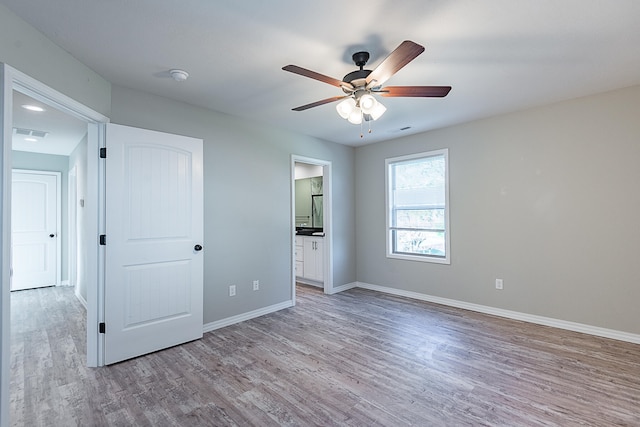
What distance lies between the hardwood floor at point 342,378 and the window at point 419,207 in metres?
1.22

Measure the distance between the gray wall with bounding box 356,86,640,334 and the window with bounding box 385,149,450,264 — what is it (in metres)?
0.13

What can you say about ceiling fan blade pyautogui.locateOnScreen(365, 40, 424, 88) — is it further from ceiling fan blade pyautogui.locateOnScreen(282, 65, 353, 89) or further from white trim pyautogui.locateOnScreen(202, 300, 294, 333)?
white trim pyautogui.locateOnScreen(202, 300, 294, 333)

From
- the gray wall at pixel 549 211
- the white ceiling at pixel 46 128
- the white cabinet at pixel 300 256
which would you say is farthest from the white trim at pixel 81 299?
the gray wall at pixel 549 211

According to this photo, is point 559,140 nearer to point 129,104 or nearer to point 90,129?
point 129,104

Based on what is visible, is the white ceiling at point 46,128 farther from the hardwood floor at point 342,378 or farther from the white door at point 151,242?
the hardwood floor at point 342,378

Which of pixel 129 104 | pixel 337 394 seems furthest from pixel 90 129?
pixel 337 394

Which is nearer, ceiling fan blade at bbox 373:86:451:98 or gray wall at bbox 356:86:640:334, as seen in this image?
ceiling fan blade at bbox 373:86:451:98

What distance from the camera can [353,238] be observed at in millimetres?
5320

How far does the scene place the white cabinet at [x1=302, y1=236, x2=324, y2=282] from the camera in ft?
16.9

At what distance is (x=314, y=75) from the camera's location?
1.94 metres

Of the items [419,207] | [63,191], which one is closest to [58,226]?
[63,191]

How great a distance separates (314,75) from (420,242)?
337 centimetres

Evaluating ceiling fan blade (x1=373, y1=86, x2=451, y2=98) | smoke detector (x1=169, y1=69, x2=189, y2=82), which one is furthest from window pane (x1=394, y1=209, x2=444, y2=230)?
smoke detector (x1=169, y1=69, x2=189, y2=82)

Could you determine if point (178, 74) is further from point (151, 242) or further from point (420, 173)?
point (420, 173)
